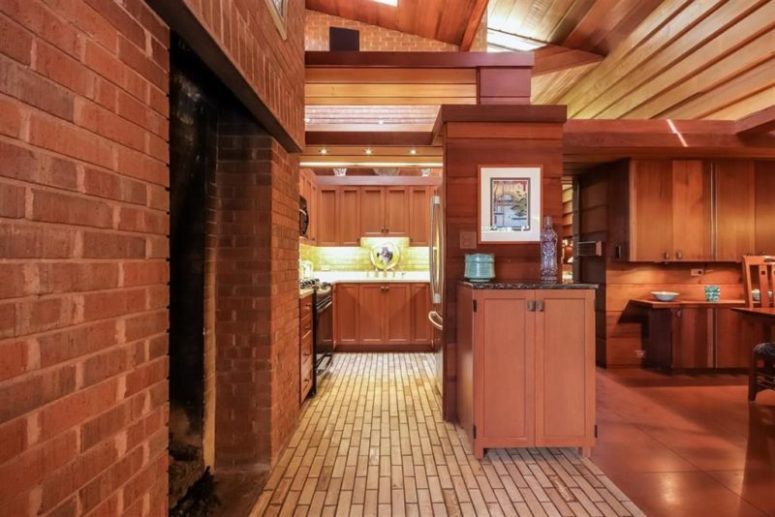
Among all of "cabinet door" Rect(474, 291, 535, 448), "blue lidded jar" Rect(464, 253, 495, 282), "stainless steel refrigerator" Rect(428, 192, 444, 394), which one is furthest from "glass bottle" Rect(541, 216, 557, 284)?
"stainless steel refrigerator" Rect(428, 192, 444, 394)

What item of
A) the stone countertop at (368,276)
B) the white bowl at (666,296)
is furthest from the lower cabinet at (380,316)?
the white bowl at (666,296)

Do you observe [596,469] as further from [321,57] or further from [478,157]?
[321,57]

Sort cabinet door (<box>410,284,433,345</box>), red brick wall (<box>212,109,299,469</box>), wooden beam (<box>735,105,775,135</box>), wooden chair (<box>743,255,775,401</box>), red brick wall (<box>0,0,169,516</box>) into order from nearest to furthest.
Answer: red brick wall (<box>0,0,169,516</box>), red brick wall (<box>212,109,299,469</box>), wooden chair (<box>743,255,775,401</box>), wooden beam (<box>735,105,775,135</box>), cabinet door (<box>410,284,433,345</box>)

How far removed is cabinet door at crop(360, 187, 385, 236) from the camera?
5.79 metres

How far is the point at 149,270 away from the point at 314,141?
2781mm

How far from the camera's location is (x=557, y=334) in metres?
2.41

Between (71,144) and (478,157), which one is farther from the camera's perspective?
(478,157)

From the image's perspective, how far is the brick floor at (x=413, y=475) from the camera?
1.96m

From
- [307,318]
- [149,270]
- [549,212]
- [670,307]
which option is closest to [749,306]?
[670,307]

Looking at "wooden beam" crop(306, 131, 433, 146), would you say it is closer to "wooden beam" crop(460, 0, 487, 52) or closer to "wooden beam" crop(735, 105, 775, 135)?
"wooden beam" crop(460, 0, 487, 52)

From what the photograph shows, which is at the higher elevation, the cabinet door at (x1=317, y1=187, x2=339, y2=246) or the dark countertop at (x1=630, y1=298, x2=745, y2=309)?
the cabinet door at (x1=317, y1=187, x2=339, y2=246)

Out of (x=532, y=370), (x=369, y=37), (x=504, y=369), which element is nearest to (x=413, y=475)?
(x=504, y=369)

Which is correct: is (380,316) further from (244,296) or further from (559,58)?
(559,58)

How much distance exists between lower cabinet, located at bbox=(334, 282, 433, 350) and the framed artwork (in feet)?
11.8
